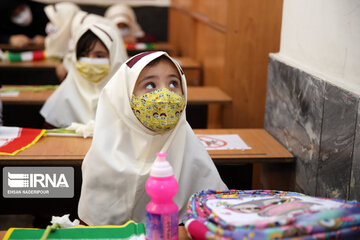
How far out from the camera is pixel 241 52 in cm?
409

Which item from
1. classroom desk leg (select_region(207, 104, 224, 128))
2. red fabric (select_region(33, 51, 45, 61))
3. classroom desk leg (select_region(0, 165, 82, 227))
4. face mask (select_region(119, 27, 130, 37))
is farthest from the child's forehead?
face mask (select_region(119, 27, 130, 37))

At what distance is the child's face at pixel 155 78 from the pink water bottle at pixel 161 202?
60 cm

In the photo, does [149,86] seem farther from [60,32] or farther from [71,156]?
[60,32]

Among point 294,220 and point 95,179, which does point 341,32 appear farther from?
point 95,179

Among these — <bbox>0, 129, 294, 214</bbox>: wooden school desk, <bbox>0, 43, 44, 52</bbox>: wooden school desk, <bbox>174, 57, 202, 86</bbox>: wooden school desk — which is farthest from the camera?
<bbox>0, 43, 44, 52</bbox>: wooden school desk

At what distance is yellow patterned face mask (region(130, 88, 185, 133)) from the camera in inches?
73.9

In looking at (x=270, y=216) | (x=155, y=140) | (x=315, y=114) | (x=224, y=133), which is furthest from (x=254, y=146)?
(x=270, y=216)

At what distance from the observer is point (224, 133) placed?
2.92m

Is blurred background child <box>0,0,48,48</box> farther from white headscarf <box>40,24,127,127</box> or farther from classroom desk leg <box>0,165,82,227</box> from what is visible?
classroom desk leg <box>0,165,82,227</box>

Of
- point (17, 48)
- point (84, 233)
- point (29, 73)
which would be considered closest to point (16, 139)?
point (84, 233)

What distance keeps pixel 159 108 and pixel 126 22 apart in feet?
17.9

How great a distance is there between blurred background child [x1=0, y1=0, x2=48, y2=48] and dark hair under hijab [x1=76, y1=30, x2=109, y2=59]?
3221mm

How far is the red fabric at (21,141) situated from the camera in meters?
2.44

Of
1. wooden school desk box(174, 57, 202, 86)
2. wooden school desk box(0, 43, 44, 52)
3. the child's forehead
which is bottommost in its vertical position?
wooden school desk box(174, 57, 202, 86)
